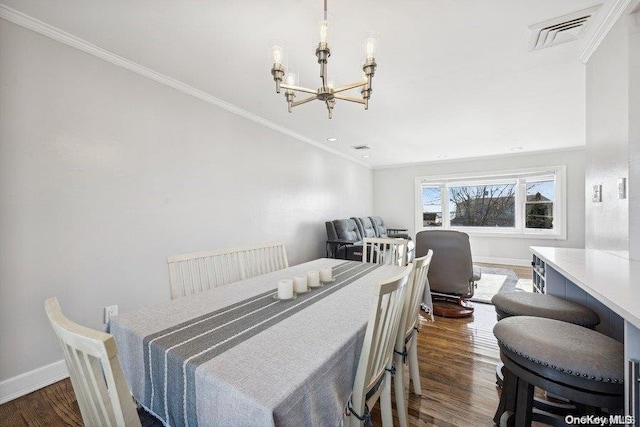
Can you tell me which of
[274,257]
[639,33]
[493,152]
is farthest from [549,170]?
[274,257]

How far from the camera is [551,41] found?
1950mm

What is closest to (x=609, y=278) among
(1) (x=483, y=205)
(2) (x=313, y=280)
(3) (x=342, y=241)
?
(2) (x=313, y=280)

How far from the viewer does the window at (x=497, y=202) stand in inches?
216

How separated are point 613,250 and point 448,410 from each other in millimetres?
1415

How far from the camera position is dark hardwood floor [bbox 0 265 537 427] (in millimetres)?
1517

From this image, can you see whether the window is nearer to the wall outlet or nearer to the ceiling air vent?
the ceiling air vent

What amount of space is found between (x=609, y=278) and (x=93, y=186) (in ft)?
9.98

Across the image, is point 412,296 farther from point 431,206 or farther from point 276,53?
point 431,206

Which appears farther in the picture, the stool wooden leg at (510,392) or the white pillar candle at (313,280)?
the white pillar candle at (313,280)

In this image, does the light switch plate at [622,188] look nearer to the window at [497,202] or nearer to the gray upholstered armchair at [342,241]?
the gray upholstered armchair at [342,241]

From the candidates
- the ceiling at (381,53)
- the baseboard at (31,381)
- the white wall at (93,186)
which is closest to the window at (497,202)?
the ceiling at (381,53)

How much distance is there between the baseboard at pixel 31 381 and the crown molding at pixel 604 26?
3876mm

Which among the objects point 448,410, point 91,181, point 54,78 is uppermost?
point 54,78

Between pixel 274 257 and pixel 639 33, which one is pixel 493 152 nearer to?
pixel 639 33
